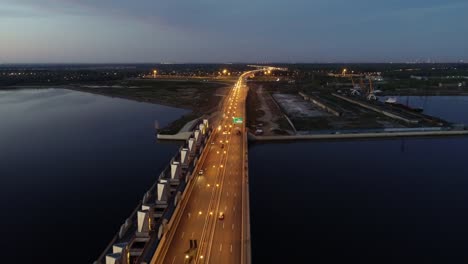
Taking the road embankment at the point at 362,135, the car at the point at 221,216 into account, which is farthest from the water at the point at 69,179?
the road embankment at the point at 362,135

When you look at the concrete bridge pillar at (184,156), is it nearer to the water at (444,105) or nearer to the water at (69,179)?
the water at (69,179)

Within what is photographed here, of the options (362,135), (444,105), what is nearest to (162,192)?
(362,135)

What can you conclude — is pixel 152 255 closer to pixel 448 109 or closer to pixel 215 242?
pixel 215 242

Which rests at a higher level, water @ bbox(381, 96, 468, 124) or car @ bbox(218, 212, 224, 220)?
water @ bbox(381, 96, 468, 124)

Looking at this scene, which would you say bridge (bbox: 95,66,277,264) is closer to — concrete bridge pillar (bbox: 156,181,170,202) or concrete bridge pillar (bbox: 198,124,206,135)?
concrete bridge pillar (bbox: 156,181,170,202)

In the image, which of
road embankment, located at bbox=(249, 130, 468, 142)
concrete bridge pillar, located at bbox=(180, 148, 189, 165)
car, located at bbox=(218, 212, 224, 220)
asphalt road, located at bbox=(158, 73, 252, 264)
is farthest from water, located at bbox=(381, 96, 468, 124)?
car, located at bbox=(218, 212, 224, 220)

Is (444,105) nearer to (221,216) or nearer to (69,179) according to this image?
(221,216)
